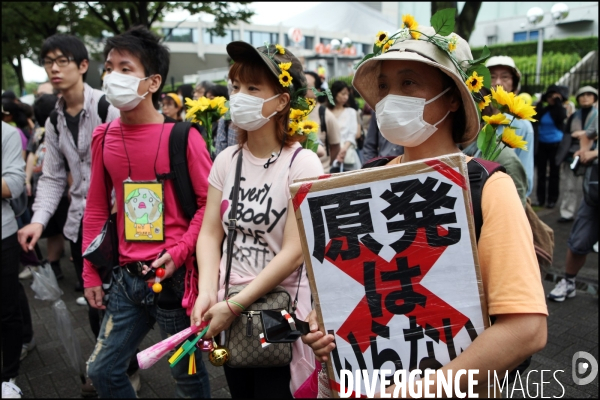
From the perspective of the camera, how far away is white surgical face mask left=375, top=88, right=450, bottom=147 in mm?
1525

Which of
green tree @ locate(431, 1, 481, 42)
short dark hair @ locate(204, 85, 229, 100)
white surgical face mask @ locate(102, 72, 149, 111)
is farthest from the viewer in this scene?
green tree @ locate(431, 1, 481, 42)

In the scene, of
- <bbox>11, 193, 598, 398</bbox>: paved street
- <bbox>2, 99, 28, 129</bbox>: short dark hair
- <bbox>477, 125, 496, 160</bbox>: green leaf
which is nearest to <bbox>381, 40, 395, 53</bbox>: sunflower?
<bbox>477, 125, 496, 160</bbox>: green leaf

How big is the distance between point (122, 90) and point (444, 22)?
166 cm

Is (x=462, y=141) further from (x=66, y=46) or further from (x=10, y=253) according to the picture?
(x=10, y=253)

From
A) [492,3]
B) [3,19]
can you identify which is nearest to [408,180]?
[3,19]

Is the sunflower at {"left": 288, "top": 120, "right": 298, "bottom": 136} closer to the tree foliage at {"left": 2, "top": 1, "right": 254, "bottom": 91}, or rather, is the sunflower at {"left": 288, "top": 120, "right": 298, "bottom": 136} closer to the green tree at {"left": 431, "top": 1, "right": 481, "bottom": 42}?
the green tree at {"left": 431, "top": 1, "right": 481, "bottom": 42}

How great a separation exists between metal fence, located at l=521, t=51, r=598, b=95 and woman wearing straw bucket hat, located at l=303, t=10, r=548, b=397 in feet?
44.8

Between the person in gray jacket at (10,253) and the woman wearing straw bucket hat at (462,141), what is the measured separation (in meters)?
2.44

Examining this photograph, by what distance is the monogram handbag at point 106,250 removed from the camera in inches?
97.8

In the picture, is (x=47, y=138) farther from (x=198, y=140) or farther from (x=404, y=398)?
(x=404, y=398)

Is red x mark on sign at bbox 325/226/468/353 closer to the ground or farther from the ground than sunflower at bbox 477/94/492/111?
closer to the ground

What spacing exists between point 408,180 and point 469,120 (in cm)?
41

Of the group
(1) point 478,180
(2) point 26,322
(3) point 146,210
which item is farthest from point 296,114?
(2) point 26,322

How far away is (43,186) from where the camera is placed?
10.2 ft
